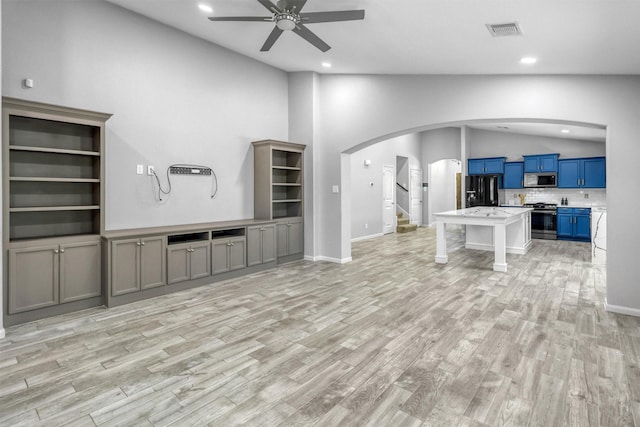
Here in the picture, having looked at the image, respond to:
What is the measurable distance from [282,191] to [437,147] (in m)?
7.68

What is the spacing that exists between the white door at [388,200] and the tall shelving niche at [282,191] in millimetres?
4333

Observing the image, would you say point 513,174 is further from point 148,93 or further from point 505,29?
point 148,93

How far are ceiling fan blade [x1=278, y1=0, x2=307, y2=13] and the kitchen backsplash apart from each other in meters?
8.83

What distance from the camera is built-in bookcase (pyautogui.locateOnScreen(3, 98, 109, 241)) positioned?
345cm

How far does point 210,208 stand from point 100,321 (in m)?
2.32

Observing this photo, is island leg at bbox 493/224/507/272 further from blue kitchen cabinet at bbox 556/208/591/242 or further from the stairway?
the stairway

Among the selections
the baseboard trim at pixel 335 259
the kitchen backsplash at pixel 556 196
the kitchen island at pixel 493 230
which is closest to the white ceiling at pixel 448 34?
the kitchen island at pixel 493 230

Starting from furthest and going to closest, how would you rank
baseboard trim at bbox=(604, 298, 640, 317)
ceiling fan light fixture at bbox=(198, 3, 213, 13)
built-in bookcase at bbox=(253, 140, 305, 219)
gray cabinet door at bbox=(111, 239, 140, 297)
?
built-in bookcase at bbox=(253, 140, 305, 219), ceiling fan light fixture at bbox=(198, 3, 213, 13), gray cabinet door at bbox=(111, 239, 140, 297), baseboard trim at bbox=(604, 298, 640, 317)

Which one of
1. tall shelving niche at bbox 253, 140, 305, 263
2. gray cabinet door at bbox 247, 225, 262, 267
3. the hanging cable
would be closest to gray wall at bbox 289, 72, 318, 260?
tall shelving niche at bbox 253, 140, 305, 263

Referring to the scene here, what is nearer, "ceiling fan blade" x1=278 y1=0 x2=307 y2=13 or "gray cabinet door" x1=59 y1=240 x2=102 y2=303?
"ceiling fan blade" x1=278 y1=0 x2=307 y2=13

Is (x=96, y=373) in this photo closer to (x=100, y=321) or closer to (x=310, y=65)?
(x=100, y=321)

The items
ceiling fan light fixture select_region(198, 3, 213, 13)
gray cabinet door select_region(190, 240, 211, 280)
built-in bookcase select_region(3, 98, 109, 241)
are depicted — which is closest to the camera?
built-in bookcase select_region(3, 98, 109, 241)

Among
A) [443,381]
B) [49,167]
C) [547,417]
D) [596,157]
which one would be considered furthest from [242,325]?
[596,157]

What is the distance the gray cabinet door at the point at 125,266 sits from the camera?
3.86 meters
